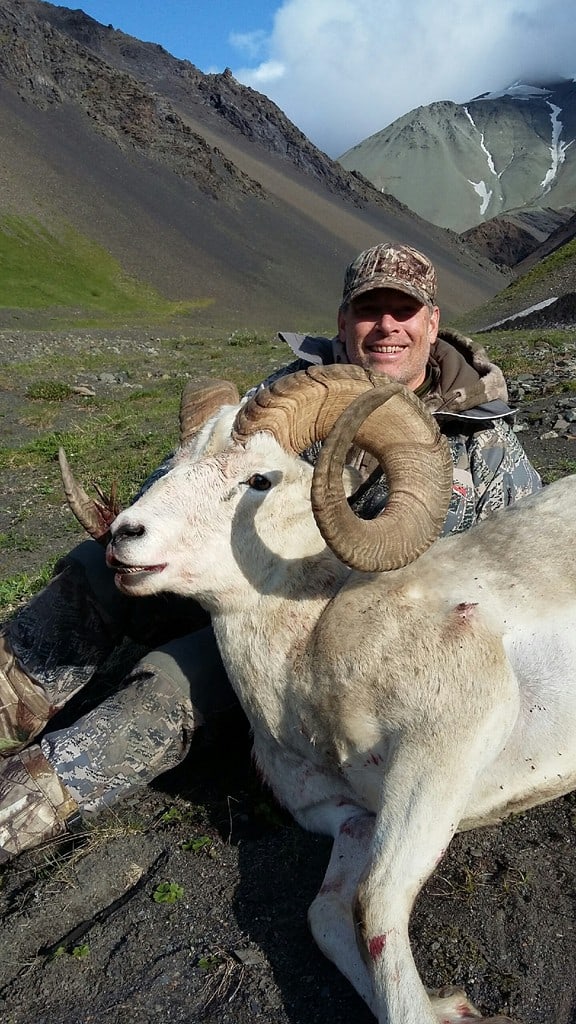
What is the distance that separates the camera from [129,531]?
4438mm

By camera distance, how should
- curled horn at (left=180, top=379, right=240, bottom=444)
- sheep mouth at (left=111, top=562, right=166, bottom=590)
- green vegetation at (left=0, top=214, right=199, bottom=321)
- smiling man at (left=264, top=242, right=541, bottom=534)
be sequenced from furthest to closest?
1. green vegetation at (left=0, top=214, right=199, bottom=321)
2. smiling man at (left=264, top=242, right=541, bottom=534)
3. curled horn at (left=180, top=379, right=240, bottom=444)
4. sheep mouth at (left=111, top=562, right=166, bottom=590)

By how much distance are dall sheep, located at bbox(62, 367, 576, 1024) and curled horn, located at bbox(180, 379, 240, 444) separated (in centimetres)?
22

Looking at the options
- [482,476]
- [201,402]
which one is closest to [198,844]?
[201,402]

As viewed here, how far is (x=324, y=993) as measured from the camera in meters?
3.68

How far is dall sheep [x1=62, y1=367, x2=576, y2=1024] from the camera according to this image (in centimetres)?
388

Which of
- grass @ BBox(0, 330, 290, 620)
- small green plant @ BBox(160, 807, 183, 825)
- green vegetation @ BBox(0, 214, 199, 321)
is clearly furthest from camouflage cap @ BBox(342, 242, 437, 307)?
green vegetation @ BBox(0, 214, 199, 321)

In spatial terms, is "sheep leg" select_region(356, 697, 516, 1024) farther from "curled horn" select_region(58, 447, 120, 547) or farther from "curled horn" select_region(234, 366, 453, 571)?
"curled horn" select_region(58, 447, 120, 547)

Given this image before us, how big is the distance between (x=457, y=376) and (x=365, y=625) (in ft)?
8.11

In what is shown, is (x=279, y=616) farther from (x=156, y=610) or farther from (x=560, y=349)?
(x=560, y=349)

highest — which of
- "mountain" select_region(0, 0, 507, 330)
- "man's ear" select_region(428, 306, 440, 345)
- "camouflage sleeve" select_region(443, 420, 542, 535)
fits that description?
"mountain" select_region(0, 0, 507, 330)

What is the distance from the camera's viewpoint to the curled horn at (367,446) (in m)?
3.84

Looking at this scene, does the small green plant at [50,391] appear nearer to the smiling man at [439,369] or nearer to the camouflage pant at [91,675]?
the camouflage pant at [91,675]

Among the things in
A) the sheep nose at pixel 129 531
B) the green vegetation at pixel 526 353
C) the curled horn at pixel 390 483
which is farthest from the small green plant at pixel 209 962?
the green vegetation at pixel 526 353

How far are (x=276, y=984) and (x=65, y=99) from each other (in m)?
172
